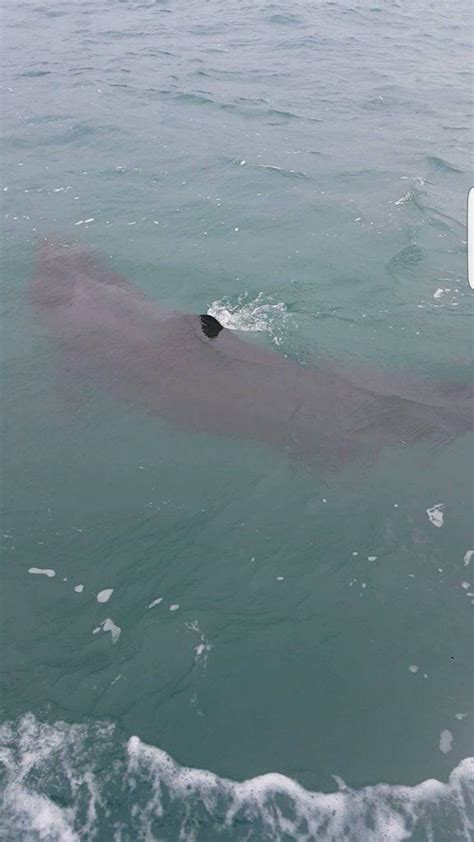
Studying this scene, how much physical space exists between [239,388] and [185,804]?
6.07 metres

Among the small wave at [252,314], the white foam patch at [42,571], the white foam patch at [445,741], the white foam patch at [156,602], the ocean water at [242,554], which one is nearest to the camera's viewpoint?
the ocean water at [242,554]

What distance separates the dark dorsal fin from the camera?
1116cm

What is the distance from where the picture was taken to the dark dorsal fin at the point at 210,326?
36.6 feet

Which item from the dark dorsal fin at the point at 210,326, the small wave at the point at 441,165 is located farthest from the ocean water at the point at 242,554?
the dark dorsal fin at the point at 210,326

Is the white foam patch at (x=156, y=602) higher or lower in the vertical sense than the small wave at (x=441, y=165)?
lower

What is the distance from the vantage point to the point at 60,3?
37.8 m

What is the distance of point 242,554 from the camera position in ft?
26.3

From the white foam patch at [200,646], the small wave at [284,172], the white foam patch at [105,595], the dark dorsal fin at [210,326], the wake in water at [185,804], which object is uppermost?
the small wave at [284,172]

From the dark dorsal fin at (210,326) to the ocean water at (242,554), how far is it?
0.62 metres

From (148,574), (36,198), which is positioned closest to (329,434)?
(148,574)

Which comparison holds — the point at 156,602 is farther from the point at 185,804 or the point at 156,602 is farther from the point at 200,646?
the point at 185,804

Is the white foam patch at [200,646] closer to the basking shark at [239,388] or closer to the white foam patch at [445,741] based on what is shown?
the white foam patch at [445,741]

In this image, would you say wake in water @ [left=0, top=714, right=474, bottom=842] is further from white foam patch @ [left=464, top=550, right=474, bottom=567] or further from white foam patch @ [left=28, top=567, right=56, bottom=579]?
white foam patch @ [left=464, top=550, right=474, bottom=567]

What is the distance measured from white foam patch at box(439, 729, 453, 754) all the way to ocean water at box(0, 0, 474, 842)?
0.9 inches
